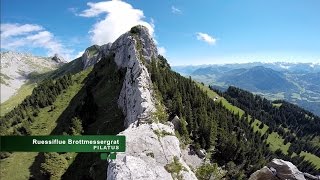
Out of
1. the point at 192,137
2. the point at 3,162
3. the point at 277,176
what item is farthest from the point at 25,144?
the point at 3,162

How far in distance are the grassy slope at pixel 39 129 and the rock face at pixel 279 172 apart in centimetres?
6457

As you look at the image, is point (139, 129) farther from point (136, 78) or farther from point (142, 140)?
point (136, 78)

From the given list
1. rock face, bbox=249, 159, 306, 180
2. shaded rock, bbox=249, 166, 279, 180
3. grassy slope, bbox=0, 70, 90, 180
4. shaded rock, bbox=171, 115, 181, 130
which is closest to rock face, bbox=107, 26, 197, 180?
shaded rock, bbox=171, 115, 181, 130

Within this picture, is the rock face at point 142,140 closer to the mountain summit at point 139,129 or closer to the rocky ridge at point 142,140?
the rocky ridge at point 142,140

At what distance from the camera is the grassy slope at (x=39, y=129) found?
9006 cm

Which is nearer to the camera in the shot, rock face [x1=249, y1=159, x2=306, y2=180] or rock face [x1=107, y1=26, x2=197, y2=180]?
rock face [x1=107, y1=26, x2=197, y2=180]

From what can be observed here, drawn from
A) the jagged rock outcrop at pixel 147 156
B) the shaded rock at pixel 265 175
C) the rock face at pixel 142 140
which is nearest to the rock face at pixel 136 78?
the rock face at pixel 142 140

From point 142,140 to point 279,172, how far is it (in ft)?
70.3

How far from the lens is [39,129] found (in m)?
115

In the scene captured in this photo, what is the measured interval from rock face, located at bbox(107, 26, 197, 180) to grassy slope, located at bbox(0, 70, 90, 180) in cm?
3302

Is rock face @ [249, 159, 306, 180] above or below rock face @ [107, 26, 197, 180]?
below

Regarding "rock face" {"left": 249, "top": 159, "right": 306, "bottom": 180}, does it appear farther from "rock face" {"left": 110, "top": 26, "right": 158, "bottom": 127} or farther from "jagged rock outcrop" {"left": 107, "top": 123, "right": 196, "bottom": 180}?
"rock face" {"left": 110, "top": 26, "right": 158, "bottom": 127}

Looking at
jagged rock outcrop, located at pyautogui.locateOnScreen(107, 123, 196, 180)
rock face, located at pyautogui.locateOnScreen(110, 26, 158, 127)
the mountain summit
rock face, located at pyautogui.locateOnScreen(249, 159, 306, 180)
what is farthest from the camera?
rock face, located at pyautogui.locateOnScreen(110, 26, 158, 127)

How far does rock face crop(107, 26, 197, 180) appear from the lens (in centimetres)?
3934
